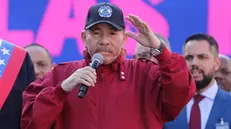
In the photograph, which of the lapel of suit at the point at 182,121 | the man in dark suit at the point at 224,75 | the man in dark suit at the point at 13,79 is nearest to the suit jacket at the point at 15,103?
the man in dark suit at the point at 13,79

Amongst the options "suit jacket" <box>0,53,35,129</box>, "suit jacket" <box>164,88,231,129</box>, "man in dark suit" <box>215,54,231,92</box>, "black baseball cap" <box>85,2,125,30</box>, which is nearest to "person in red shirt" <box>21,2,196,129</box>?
"black baseball cap" <box>85,2,125,30</box>

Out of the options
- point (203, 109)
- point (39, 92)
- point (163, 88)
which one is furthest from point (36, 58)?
point (163, 88)

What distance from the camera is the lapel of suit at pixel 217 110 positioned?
364cm

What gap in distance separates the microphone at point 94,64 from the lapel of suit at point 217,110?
1.27 meters

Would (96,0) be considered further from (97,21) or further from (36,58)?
(97,21)

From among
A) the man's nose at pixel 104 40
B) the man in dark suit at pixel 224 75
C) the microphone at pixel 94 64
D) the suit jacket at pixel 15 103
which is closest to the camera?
the microphone at pixel 94 64

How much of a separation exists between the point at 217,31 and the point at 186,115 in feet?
6.54

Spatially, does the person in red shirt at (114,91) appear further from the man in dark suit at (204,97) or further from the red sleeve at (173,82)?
the man in dark suit at (204,97)

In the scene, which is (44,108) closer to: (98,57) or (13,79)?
(98,57)

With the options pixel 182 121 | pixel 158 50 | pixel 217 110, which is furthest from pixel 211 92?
pixel 158 50

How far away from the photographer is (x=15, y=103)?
3.37m

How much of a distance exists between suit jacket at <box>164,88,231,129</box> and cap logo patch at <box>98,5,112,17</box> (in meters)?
1.16

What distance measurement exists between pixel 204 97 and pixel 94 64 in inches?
59.5

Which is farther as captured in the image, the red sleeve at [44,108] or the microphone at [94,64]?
the red sleeve at [44,108]
